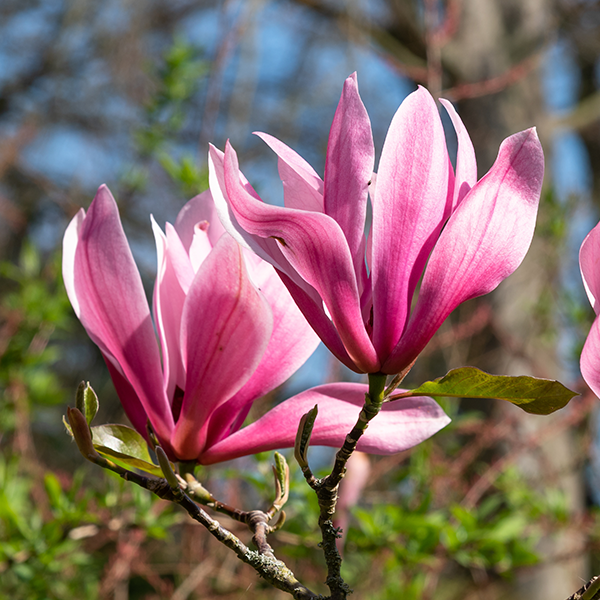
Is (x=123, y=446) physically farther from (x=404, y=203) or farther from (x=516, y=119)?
(x=516, y=119)

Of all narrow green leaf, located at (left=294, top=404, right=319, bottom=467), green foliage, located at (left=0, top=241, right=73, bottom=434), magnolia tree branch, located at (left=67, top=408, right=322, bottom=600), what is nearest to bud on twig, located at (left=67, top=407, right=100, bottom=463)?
magnolia tree branch, located at (left=67, top=408, right=322, bottom=600)

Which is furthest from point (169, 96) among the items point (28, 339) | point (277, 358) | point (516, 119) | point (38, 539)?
point (516, 119)

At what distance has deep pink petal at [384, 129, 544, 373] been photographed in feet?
1.11

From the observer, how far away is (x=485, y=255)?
344mm

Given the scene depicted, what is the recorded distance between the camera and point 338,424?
0.41 m

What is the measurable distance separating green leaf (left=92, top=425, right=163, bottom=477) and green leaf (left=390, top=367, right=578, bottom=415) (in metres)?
0.17

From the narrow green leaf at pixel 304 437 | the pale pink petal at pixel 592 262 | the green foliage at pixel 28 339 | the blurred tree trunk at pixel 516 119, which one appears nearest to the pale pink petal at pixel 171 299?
the narrow green leaf at pixel 304 437

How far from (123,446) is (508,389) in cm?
22

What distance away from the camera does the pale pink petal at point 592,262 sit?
0.34m

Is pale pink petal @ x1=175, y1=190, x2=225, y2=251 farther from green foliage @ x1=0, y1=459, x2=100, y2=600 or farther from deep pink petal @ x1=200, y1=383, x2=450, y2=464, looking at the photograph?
green foliage @ x1=0, y1=459, x2=100, y2=600

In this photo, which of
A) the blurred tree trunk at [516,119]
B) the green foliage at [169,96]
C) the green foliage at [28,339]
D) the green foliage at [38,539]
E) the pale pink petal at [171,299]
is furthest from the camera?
the blurred tree trunk at [516,119]

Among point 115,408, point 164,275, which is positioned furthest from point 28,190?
point 164,275

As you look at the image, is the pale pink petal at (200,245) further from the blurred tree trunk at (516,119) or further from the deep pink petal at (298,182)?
the blurred tree trunk at (516,119)

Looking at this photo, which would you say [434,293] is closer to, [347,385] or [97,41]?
[347,385]
